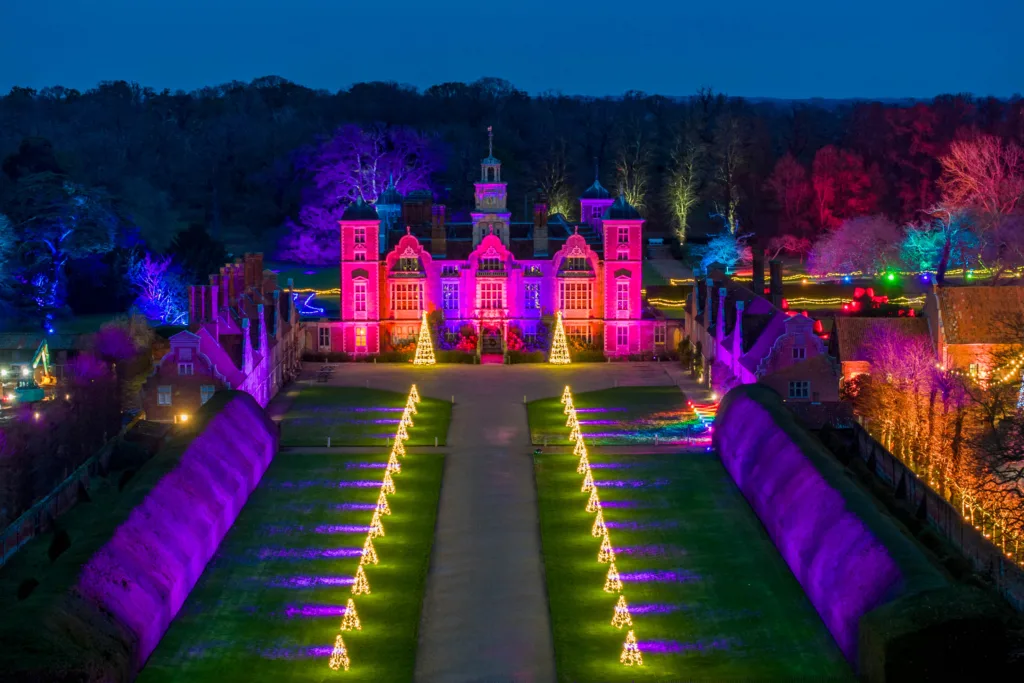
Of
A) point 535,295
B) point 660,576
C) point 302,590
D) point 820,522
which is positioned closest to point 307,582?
point 302,590

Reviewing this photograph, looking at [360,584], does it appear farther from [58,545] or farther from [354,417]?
[354,417]

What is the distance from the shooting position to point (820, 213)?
90.3 metres

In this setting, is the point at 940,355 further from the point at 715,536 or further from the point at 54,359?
the point at 54,359

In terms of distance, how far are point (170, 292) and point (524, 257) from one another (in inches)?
748

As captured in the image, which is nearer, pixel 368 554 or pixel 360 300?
pixel 368 554

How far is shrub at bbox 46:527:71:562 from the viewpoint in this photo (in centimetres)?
3316

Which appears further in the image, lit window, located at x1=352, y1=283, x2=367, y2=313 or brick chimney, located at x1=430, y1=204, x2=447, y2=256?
brick chimney, located at x1=430, y1=204, x2=447, y2=256

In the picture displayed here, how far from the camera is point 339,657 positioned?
29.6 meters

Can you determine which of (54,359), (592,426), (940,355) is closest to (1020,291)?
(940,355)

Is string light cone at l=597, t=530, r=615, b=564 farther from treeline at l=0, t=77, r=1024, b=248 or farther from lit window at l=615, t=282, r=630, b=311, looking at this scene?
treeline at l=0, t=77, r=1024, b=248

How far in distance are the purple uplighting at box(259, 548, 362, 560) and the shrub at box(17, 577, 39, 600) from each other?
7.52m

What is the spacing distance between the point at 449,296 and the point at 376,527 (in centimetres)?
3067

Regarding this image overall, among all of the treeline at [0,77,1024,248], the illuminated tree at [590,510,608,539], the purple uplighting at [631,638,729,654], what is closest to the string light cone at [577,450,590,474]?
the illuminated tree at [590,510,608,539]

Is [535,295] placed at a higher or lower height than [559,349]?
higher
